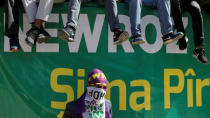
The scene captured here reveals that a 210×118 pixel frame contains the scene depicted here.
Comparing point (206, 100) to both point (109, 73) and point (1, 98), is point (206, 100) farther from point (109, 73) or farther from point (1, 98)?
point (1, 98)

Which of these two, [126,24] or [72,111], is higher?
[126,24]

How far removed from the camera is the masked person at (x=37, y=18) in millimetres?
4070

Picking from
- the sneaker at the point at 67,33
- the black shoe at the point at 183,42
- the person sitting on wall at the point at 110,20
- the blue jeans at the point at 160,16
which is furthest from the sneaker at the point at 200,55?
the sneaker at the point at 67,33

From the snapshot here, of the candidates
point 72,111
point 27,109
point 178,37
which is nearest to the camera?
point 72,111

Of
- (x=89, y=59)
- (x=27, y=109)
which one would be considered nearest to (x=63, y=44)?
(x=89, y=59)

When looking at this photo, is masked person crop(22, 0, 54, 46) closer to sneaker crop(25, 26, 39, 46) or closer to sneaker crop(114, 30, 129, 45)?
sneaker crop(25, 26, 39, 46)

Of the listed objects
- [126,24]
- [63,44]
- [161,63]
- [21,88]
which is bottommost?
[21,88]

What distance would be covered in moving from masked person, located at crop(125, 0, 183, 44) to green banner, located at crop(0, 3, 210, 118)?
32 centimetres

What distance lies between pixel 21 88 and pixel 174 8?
8.16 feet

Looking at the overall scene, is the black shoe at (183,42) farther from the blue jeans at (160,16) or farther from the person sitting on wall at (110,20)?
the person sitting on wall at (110,20)

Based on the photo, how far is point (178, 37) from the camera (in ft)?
13.0

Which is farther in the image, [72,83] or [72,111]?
[72,83]

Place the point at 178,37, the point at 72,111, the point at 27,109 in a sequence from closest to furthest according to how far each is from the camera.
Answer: the point at 72,111 → the point at 178,37 → the point at 27,109

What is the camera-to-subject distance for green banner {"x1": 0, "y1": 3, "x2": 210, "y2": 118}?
4.30 meters
